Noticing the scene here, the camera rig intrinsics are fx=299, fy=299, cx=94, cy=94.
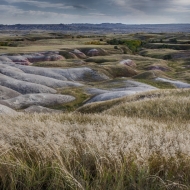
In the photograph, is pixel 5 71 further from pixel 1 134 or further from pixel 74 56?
pixel 1 134

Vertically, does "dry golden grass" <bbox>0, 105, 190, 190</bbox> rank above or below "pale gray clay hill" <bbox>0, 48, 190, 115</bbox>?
above

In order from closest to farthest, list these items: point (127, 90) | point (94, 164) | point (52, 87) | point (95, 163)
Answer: point (95, 163), point (94, 164), point (127, 90), point (52, 87)

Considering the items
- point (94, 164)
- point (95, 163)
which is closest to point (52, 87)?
point (94, 164)

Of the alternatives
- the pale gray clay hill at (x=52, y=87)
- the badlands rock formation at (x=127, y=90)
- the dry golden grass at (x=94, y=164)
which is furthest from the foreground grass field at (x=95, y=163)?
the badlands rock formation at (x=127, y=90)

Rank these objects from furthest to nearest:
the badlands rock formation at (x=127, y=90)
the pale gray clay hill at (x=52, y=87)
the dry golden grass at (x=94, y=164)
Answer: the badlands rock formation at (x=127, y=90) < the pale gray clay hill at (x=52, y=87) < the dry golden grass at (x=94, y=164)

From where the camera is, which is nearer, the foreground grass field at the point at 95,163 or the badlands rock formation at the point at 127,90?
the foreground grass field at the point at 95,163

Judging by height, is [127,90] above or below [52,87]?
above

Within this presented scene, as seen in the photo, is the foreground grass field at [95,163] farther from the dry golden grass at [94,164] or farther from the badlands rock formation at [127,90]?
the badlands rock formation at [127,90]

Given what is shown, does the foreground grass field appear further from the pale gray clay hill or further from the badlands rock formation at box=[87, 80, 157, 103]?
the badlands rock formation at box=[87, 80, 157, 103]

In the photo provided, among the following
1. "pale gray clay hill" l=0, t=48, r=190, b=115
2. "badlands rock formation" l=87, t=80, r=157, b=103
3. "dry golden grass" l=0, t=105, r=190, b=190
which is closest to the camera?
"dry golden grass" l=0, t=105, r=190, b=190

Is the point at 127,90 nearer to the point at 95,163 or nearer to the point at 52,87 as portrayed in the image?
the point at 52,87

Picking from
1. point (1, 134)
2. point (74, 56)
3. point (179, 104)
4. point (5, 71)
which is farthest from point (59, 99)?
point (74, 56)

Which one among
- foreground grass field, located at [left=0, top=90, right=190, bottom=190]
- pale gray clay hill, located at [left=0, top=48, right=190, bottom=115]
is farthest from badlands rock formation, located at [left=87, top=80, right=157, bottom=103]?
foreground grass field, located at [left=0, top=90, right=190, bottom=190]

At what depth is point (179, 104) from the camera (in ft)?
70.5
